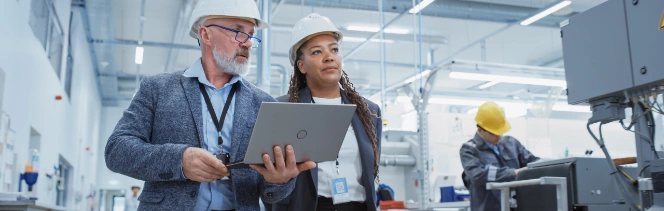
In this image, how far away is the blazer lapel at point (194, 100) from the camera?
1519 millimetres

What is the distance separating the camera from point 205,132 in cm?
155

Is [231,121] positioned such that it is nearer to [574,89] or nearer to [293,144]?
[293,144]

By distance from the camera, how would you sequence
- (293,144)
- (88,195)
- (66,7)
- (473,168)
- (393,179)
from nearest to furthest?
(293,144), (473,168), (393,179), (66,7), (88,195)

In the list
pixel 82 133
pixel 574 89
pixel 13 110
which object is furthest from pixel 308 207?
pixel 82 133

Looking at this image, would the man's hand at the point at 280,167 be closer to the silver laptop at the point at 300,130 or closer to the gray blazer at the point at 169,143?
the silver laptop at the point at 300,130

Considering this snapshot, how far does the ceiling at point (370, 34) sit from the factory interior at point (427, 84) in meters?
0.04

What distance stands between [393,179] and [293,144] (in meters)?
6.68

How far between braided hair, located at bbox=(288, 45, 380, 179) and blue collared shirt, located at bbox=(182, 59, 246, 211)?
556mm

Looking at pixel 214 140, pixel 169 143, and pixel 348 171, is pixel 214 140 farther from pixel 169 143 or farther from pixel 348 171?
pixel 348 171

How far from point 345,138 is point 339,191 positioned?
0.70ft

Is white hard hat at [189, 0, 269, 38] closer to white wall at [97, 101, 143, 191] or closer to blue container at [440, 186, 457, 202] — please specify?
blue container at [440, 186, 457, 202]

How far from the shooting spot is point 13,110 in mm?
5367

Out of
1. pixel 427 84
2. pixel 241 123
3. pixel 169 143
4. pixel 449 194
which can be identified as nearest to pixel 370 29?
pixel 427 84

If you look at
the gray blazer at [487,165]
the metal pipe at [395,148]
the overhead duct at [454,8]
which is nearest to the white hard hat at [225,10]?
the gray blazer at [487,165]
